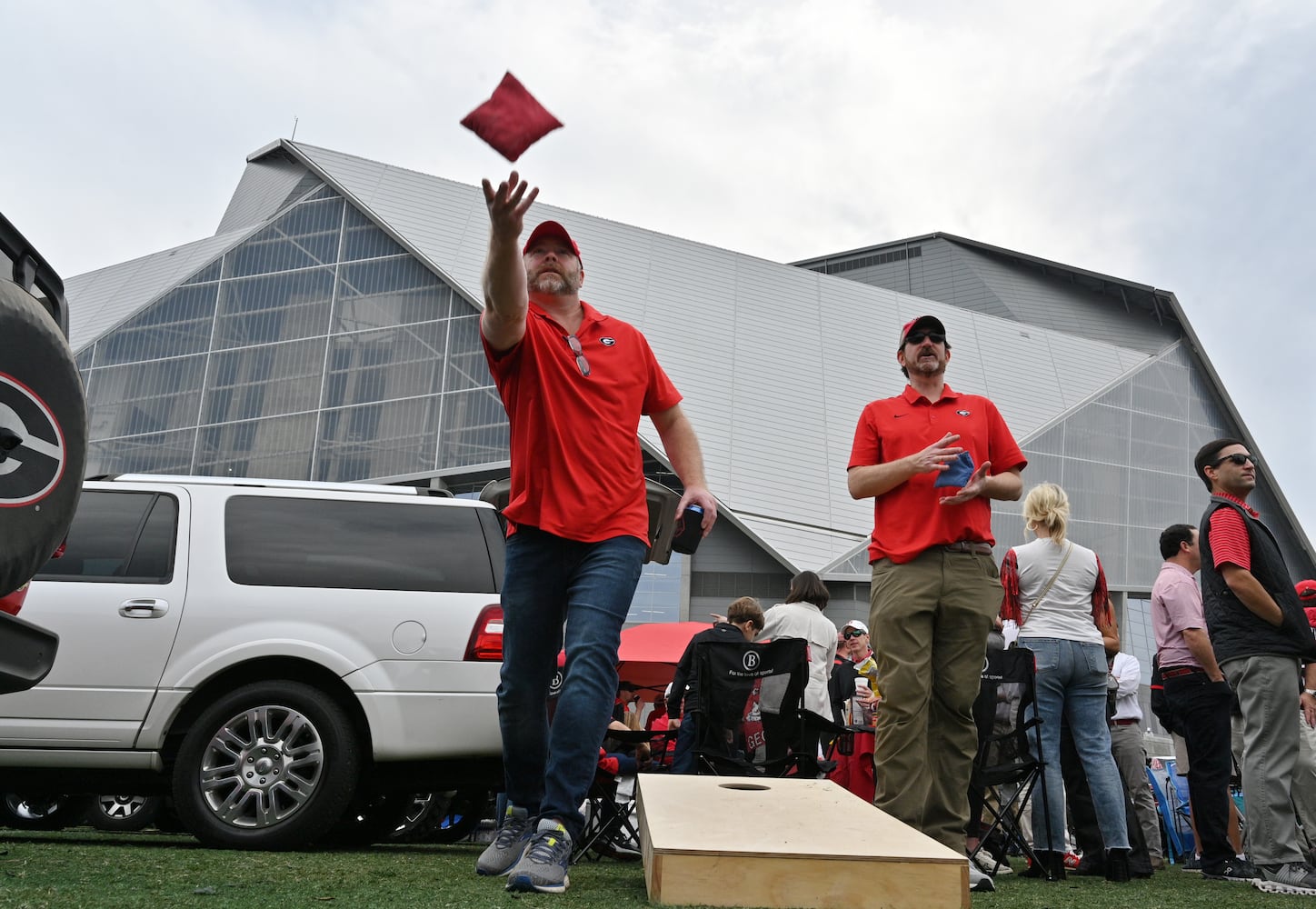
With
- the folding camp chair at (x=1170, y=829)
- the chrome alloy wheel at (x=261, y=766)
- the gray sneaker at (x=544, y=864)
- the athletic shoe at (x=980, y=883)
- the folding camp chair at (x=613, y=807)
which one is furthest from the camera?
the folding camp chair at (x=1170, y=829)

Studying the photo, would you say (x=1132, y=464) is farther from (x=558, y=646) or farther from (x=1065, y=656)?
(x=558, y=646)

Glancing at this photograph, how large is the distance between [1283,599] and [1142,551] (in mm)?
28938

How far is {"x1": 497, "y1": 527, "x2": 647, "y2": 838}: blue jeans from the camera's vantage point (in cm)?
309

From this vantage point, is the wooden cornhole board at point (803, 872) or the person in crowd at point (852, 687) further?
the person in crowd at point (852, 687)

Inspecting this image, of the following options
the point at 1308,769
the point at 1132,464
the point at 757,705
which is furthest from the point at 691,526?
the point at 1132,464

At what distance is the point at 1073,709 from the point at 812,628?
80.4 inches

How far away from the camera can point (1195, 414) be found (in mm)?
33969

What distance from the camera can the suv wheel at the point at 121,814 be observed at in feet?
25.8

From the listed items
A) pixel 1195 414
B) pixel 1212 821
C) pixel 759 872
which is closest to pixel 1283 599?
pixel 1212 821

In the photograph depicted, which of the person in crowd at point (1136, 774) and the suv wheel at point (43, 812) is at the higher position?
the person in crowd at point (1136, 774)

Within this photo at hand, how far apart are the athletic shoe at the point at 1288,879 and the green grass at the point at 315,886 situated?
0.25 feet

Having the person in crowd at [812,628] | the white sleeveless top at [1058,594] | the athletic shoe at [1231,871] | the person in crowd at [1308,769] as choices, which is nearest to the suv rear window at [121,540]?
the person in crowd at [812,628]

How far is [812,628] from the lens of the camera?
23.7ft

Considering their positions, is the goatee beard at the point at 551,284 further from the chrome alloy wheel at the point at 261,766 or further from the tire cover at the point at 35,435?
the chrome alloy wheel at the point at 261,766
